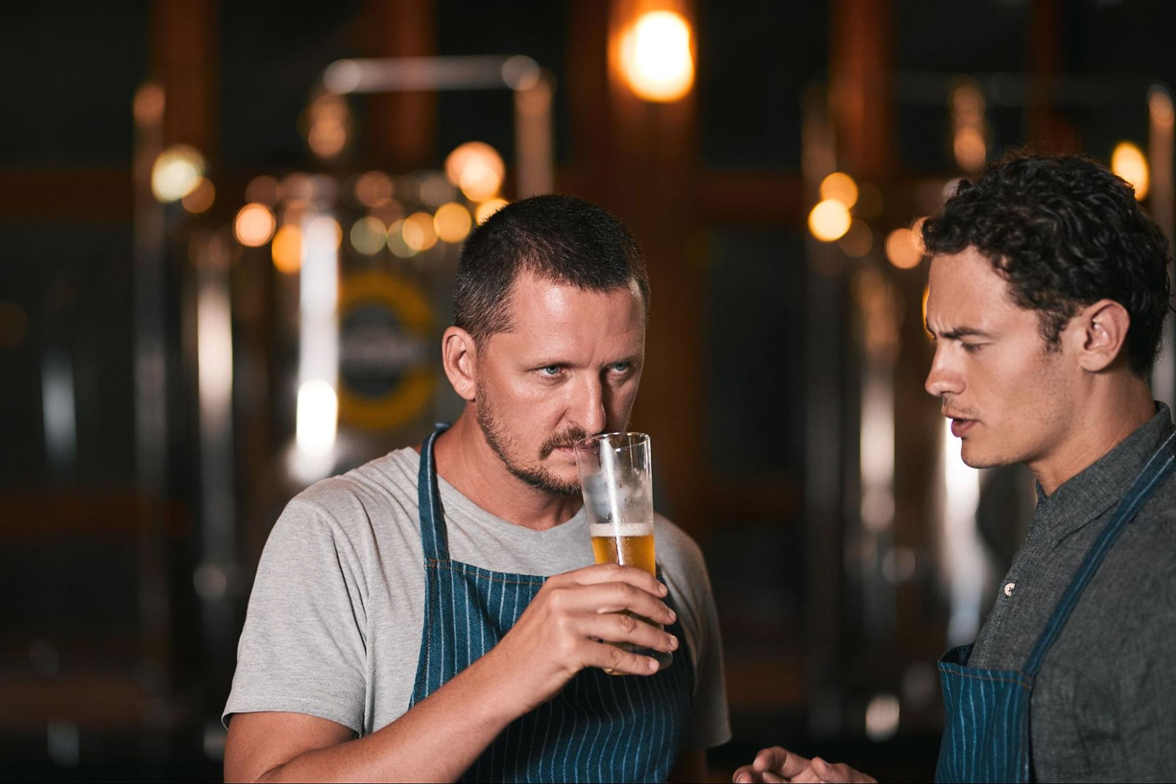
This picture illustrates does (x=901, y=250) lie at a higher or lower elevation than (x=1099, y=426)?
higher

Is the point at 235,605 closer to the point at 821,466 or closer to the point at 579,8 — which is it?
the point at 821,466

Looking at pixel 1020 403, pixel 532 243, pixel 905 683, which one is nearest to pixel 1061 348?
pixel 1020 403

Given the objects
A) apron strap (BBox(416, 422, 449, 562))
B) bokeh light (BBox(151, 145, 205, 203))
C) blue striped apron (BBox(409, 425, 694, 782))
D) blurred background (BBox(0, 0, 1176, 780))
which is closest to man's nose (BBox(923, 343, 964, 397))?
blue striped apron (BBox(409, 425, 694, 782))

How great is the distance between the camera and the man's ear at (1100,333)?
1620 millimetres

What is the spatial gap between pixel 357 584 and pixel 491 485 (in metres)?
0.26

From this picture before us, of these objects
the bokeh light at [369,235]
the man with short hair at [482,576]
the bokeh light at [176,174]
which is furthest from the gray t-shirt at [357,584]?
the bokeh light at [176,174]

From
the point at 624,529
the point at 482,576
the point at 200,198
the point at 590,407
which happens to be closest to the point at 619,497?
the point at 624,529

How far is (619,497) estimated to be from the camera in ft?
5.39

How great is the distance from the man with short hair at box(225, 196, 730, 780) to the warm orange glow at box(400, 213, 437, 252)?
106 inches

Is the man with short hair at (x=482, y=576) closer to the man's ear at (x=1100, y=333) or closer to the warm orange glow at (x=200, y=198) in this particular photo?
the man's ear at (x=1100, y=333)

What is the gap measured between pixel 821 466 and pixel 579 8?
2225mm

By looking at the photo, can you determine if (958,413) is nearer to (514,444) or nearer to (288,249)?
(514,444)

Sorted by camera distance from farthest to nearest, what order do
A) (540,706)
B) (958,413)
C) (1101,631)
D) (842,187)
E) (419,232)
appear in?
1. (842,187)
2. (419,232)
3. (540,706)
4. (958,413)
5. (1101,631)

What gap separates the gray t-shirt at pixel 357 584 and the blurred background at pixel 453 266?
2.46 m
